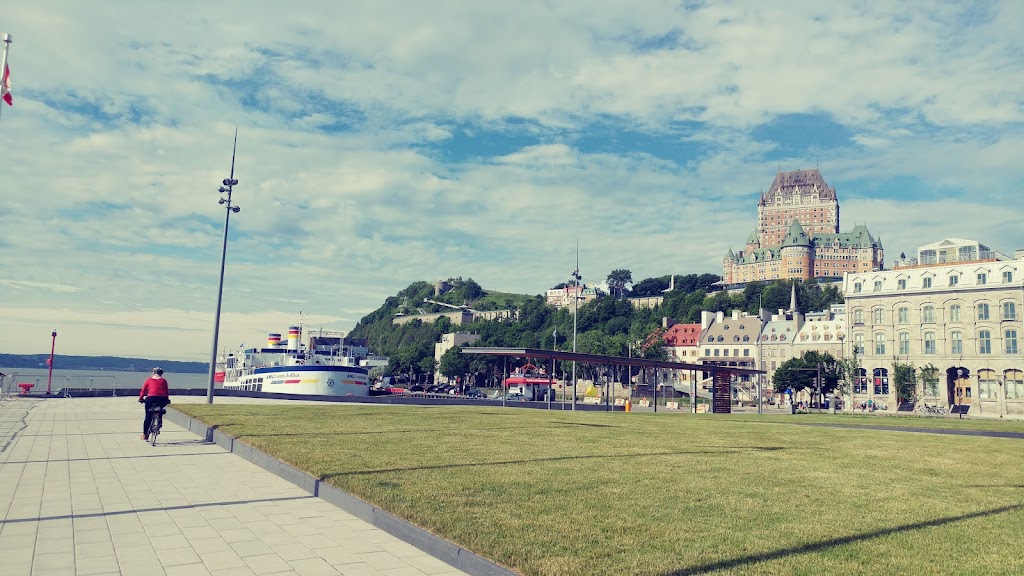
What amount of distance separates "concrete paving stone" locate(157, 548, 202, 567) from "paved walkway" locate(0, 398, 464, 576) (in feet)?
0.04

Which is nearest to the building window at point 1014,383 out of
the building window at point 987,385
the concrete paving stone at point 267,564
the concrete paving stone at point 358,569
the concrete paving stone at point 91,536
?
the building window at point 987,385

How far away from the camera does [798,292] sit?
182000 mm

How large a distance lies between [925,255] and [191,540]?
12071cm

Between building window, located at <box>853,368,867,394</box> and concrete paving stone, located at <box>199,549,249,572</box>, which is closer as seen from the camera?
concrete paving stone, located at <box>199,549,249,572</box>

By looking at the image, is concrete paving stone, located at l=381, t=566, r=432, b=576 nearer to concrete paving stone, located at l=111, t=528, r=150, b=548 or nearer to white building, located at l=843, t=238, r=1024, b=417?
concrete paving stone, located at l=111, t=528, r=150, b=548

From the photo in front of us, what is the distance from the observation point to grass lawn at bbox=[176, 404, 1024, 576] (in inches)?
254

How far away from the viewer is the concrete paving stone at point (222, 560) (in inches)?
265

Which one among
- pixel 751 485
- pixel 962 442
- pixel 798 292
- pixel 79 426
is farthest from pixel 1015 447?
pixel 798 292

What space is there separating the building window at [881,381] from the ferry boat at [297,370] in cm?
6506

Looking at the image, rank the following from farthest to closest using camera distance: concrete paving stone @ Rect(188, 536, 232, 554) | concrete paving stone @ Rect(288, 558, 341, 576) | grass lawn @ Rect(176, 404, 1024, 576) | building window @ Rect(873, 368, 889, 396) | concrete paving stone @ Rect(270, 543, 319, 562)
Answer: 1. building window @ Rect(873, 368, 889, 396)
2. concrete paving stone @ Rect(188, 536, 232, 554)
3. concrete paving stone @ Rect(270, 543, 319, 562)
4. concrete paving stone @ Rect(288, 558, 341, 576)
5. grass lawn @ Rect(176, 404, 1024, 576)

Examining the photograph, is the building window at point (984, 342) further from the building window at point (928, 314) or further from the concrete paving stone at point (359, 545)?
the concrete paving stone at point (359, 545)

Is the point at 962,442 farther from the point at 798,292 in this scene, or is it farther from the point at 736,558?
the point at 798,292

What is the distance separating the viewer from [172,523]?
859 cm

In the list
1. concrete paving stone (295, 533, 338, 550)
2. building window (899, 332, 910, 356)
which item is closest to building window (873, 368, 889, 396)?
building window (899, 332, 910, 356)
